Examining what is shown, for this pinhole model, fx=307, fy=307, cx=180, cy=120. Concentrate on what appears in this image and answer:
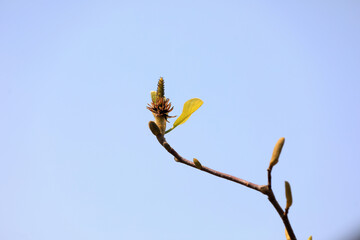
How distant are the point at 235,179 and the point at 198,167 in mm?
155

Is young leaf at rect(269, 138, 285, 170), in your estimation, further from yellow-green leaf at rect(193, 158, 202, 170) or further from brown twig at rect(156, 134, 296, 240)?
yellow-green leaf at rect(193, 158, 202, 170)

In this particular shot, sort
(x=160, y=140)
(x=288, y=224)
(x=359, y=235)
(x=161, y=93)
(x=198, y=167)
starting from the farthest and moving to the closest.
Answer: (x=359, y=235) → (x=161, y=93) → (x=160, y=140) → (x=198, y=167) → (x=288, y=224)

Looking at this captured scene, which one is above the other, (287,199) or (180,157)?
(180,157)

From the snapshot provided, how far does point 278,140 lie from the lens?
1.11 metres

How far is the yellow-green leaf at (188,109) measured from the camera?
1.53 metres

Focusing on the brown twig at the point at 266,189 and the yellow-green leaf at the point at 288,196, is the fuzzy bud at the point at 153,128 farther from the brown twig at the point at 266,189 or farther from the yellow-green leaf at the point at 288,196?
the yellow-green leaf at the point at 288,196

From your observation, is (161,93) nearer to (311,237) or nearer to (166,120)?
(166,120)

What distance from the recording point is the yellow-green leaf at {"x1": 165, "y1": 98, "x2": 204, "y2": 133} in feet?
5.01

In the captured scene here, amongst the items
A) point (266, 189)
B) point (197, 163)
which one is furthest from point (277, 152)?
point (197, 163)

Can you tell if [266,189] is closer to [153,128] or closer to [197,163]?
[197,163]

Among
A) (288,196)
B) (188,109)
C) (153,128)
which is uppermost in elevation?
(188,109)

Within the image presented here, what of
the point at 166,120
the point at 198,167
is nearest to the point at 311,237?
the point at 198,167

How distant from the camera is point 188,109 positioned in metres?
1.54

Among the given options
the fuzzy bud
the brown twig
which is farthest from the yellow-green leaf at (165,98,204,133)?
the brown twig
